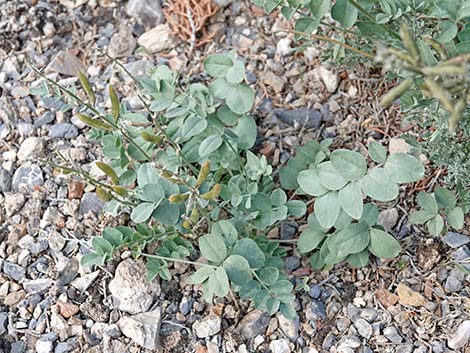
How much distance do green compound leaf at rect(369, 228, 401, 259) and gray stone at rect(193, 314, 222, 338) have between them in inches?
19.3

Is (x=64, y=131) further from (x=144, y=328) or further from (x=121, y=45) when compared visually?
(x=144, y=328)

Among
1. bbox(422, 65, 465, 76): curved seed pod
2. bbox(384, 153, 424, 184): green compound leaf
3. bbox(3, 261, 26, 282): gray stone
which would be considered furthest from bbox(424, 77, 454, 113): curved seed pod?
bbox(3, 261, 26, 282): gray stone

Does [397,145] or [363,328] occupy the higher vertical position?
[397,145]

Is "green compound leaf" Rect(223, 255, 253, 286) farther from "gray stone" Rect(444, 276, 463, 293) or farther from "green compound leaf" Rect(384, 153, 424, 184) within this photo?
"gray stone" Rect(444, 276, 463, 293)

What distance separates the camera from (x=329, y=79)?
252 centimetres

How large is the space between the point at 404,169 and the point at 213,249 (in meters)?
0.55

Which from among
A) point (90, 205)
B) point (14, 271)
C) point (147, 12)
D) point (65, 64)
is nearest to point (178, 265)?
point (90, 205)

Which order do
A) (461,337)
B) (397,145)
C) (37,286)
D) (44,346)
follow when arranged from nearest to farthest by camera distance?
1. (461,337)
2. (44,346)
3. (37,286)
4. (397,145)

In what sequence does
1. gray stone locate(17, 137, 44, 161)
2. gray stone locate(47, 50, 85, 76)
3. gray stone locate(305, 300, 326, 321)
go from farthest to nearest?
gray stone locate(47, 50, 85, 76), gray stone locate(17, 137, 44, 161), gray stone locate(305, 300, 326, 321)

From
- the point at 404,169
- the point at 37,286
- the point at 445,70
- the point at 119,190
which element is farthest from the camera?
the point at 37,286

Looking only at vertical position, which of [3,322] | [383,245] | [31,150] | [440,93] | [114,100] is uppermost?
[440,93]

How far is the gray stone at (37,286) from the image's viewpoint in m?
2.22

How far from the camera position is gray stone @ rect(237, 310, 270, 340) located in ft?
6.91

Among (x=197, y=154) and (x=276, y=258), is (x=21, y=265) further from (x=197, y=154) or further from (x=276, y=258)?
(x=276, y=258)
